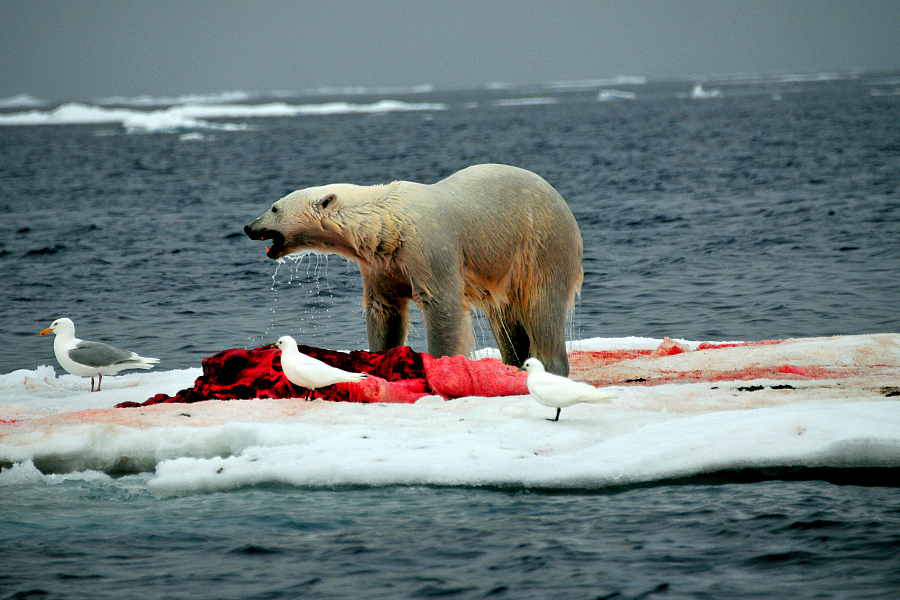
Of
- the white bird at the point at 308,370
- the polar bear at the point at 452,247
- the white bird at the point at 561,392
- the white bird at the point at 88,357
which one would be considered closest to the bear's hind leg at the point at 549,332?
the polar bear at the point at 452,247

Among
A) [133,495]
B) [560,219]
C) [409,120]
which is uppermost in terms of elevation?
[409,120]

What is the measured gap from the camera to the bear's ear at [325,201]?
24.6 ft

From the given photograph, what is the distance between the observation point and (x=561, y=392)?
234 inches

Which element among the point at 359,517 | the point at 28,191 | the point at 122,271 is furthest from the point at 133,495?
the point at 28,191

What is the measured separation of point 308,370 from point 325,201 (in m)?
1.45

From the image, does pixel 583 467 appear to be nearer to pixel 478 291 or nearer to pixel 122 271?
pixel 478 291

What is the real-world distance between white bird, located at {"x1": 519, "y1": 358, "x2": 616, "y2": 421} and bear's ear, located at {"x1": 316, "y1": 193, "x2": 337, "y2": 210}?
2.33 metres

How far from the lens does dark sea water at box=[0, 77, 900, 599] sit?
4785mm

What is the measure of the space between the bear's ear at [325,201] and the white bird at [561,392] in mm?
2328

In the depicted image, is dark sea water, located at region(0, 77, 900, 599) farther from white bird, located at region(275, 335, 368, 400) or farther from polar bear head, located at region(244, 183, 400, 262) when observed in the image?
polar bear head, located at region(244, 183, 400, 262)

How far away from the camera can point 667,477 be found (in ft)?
18.5

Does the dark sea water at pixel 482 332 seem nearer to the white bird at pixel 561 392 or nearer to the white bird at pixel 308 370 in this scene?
the white bird at pixel 561 392

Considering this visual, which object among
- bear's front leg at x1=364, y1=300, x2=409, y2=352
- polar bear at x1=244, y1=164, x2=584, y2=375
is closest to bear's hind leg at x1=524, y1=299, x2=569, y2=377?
polar bear at x1=244, y1=164, x2=584, y2=375

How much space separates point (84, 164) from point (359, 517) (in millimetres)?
39789
